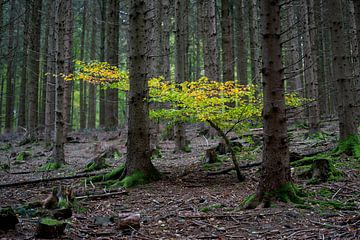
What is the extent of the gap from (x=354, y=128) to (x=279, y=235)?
5.15m

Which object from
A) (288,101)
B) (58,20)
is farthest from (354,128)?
(58,20)

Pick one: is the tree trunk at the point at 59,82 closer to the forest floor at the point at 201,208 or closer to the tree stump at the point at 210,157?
the forest floor at the point at 201,208

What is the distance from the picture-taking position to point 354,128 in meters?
8.38

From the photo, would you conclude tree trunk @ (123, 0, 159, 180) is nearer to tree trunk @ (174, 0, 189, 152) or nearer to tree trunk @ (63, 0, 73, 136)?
tree trunk @ (63, 0, 73, 136)

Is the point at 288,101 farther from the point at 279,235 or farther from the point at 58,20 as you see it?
the point at 58,20

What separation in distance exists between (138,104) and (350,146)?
506cm

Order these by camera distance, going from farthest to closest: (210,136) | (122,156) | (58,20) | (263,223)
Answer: (210,136), (122,156), (58,20), (263,223)

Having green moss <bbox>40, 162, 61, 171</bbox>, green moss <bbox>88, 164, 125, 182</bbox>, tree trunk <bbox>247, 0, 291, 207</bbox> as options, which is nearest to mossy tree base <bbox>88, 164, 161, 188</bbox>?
green moss <bbox>88, 164, 125, 182</bbox>

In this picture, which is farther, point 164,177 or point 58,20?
point 58,20

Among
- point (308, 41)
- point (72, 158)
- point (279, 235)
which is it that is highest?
point (308, 41)

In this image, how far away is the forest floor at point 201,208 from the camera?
14.7 ft

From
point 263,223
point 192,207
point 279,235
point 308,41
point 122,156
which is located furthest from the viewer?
point 122,156

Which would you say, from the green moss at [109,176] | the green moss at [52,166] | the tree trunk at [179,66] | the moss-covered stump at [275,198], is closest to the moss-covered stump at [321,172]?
the moss-covered stump at [275,198]

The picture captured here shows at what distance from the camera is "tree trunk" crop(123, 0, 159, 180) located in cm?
802
